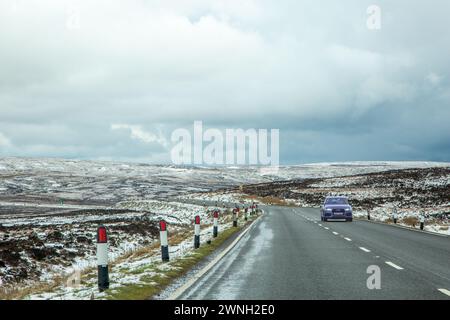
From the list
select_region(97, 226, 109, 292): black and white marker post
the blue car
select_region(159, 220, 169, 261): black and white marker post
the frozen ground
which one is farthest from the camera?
the blue car

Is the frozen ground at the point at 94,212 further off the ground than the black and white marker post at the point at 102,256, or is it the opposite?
the black and white marker post at the point at 102,256

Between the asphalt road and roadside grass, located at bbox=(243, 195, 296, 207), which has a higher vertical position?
the asphalt road

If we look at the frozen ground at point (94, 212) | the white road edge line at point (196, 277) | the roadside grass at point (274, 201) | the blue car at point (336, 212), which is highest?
the white road edge line at point (196, 277)

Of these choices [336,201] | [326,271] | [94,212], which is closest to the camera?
[326,271]

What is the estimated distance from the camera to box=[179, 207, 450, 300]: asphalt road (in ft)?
28.9

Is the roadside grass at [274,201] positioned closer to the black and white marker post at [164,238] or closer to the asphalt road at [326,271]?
the asphalt road at [326,271]

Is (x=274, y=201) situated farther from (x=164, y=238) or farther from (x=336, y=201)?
(x=164, y=238)

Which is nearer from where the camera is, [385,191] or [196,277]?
[196,277]

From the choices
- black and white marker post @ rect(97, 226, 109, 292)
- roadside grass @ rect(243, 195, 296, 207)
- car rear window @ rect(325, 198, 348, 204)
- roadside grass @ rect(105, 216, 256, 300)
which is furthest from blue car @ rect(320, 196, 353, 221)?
roadside grass @ rect(243, 195, 296, 207)

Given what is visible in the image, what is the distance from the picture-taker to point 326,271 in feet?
37.5

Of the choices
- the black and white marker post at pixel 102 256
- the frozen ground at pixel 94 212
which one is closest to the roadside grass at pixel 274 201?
the frozen ground at pixel 94 212

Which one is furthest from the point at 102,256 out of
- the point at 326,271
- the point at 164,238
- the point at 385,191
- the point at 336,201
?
the point at 385,191

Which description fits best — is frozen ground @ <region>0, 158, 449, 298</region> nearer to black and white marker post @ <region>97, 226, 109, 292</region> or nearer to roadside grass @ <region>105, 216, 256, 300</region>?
black and white marker post @ <region>97, 226, 109, 292</region>

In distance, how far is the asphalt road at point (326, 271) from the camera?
8.82m
